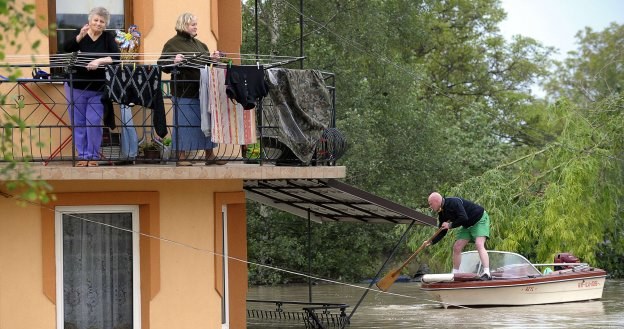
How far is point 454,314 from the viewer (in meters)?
24.5

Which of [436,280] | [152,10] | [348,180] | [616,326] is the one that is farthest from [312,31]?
[152,10]

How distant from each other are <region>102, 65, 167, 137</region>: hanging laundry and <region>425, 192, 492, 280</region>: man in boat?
7.79 meters

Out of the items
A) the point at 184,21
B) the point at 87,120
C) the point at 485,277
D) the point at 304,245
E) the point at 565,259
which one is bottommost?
the point at 304,245

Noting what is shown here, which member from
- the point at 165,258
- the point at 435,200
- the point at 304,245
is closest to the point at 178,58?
the point at 165,258

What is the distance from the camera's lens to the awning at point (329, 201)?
1827 cm

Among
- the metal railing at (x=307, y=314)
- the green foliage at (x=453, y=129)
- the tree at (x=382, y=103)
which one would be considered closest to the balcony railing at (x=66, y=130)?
the metal railing at (x=307, y=314)

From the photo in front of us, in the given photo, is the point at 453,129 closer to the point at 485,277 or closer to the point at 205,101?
the point at 485,277

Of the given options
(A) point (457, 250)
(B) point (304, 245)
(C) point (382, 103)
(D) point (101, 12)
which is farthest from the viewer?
(C) point (382, 103)

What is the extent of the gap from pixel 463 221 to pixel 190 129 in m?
8.29

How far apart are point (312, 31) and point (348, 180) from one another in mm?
4620

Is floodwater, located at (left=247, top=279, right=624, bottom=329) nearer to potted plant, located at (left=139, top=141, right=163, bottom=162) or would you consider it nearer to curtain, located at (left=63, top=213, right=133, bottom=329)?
curtain, located at (left=63, top=213, right=133, bottom=329)

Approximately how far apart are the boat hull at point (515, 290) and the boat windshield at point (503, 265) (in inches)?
11.7

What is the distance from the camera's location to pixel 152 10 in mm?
16953

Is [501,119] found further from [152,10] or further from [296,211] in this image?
[152,10]
